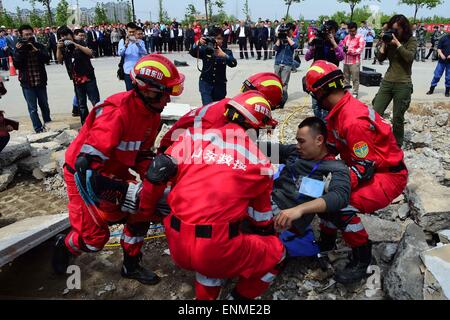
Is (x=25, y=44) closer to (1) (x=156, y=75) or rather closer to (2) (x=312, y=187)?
(1) (x=156, y=75)

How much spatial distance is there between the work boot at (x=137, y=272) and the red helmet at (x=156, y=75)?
55.8 inches

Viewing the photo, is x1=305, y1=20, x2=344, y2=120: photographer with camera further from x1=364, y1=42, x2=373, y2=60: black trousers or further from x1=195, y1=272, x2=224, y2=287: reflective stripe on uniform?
x1=364, y1=42, x2=373, y2=60: black trousers

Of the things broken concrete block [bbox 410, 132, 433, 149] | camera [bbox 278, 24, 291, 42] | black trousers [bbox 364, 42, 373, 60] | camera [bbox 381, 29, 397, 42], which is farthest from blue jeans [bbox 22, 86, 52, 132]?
black trousers [bbox 364, 42, 373, 60]

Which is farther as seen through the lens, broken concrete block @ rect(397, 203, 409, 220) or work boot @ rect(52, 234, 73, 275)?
broken concrete block @ rect(397, 203, 409, 220)

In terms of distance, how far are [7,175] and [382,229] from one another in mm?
4731

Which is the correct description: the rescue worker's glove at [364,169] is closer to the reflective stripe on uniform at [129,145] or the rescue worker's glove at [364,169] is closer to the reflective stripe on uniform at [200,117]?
the reflective stripe on uniform at [200,117]

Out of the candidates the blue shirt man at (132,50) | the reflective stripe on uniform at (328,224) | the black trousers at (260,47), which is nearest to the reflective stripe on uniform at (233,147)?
the reflective stripe on uniform at (328,224)

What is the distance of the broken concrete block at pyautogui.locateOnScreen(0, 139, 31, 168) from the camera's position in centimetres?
527

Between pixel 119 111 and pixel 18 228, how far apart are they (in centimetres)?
171

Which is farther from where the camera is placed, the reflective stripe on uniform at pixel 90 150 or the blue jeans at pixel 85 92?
the blue jeans at pixel 85 92

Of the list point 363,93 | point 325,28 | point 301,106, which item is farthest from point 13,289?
point 363,93

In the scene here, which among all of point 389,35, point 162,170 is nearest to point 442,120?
point 389,35

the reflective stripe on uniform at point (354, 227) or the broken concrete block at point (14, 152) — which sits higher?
the reflective stripe on uniform at point (354, 227)

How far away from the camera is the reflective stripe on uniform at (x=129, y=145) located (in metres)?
2.91
